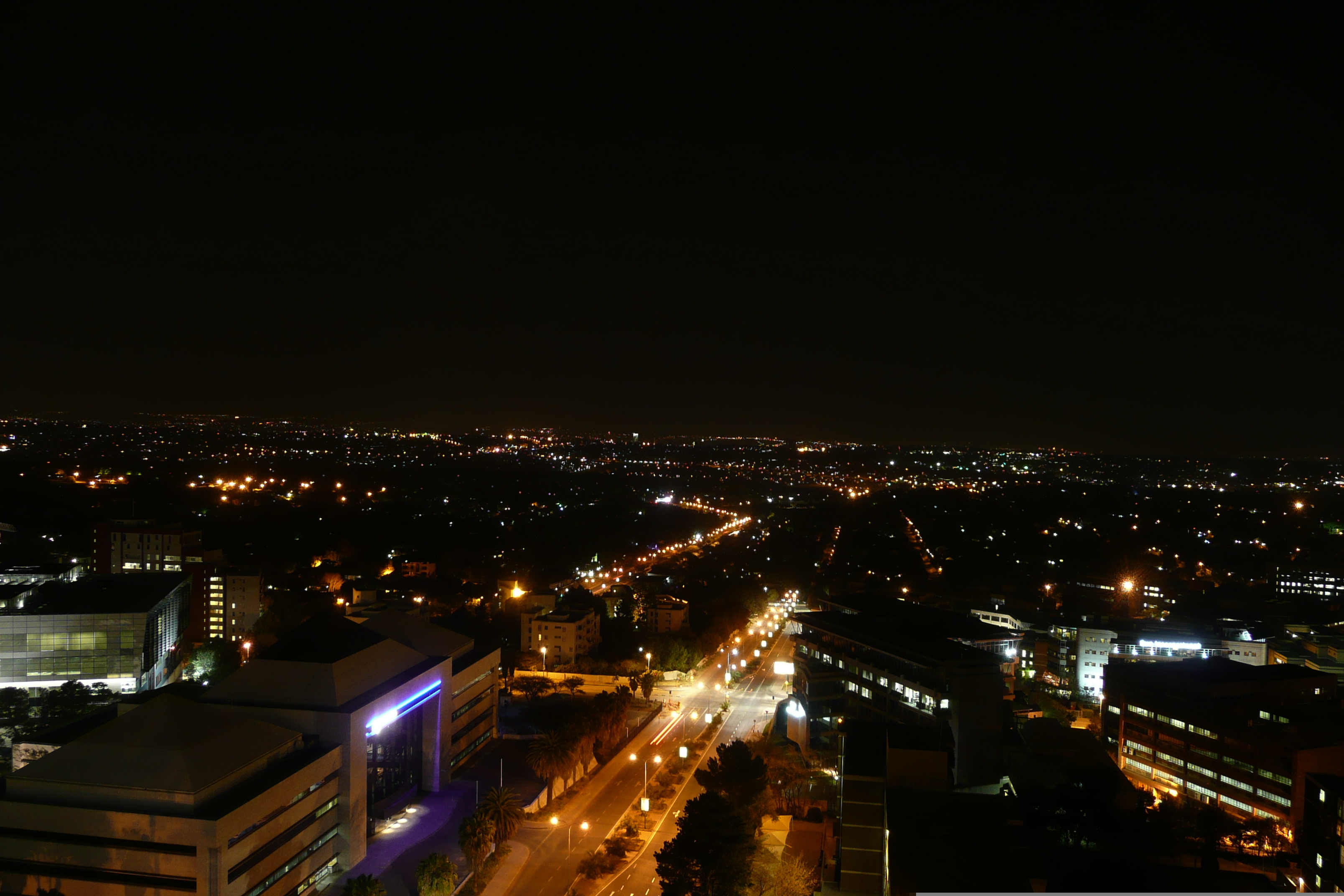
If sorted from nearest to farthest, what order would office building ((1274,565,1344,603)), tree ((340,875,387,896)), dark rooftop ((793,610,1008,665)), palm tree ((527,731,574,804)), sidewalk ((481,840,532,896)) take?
tree ((340,875,387,896)) < sidewalk ((481,840,532,896)) < palm tree ((527,731,574,804)) < dark rooftop ((793,610,1008,665)) < office building ((1274,565,1344,603))

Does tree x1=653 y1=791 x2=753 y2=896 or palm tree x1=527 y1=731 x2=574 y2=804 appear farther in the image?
palm tree x1=527 y1=731 x2=574 y2=804

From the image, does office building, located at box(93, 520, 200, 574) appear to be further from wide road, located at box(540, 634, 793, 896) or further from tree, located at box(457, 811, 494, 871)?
tree, located at box(457, 811, 494, 871)

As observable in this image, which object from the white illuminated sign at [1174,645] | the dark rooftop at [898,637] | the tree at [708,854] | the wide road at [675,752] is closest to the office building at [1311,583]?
the white illuminated sign at [1174,645]

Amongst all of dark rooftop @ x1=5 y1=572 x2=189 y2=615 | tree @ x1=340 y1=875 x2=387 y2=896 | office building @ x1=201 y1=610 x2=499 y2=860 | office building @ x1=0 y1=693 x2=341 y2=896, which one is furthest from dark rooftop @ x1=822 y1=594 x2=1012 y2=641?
dark rooftop @ x1=5 y1=572 x2=189 y2=615

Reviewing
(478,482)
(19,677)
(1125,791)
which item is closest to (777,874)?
(1125,791)

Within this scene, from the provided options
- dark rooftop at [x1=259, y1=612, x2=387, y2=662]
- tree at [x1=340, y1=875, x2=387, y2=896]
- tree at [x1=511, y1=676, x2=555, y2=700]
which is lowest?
tree at [x1=511, y1=676, x2=555, y2=700]

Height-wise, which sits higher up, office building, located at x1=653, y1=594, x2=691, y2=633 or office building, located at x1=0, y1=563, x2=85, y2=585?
office building, located at x1=0, y1=563, x2=85, y2=585

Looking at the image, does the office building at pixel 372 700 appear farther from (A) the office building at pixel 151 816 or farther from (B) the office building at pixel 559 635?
(B) the office building at pixel 559 635

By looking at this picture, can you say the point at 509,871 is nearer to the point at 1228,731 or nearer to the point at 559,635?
the point at 559,635
